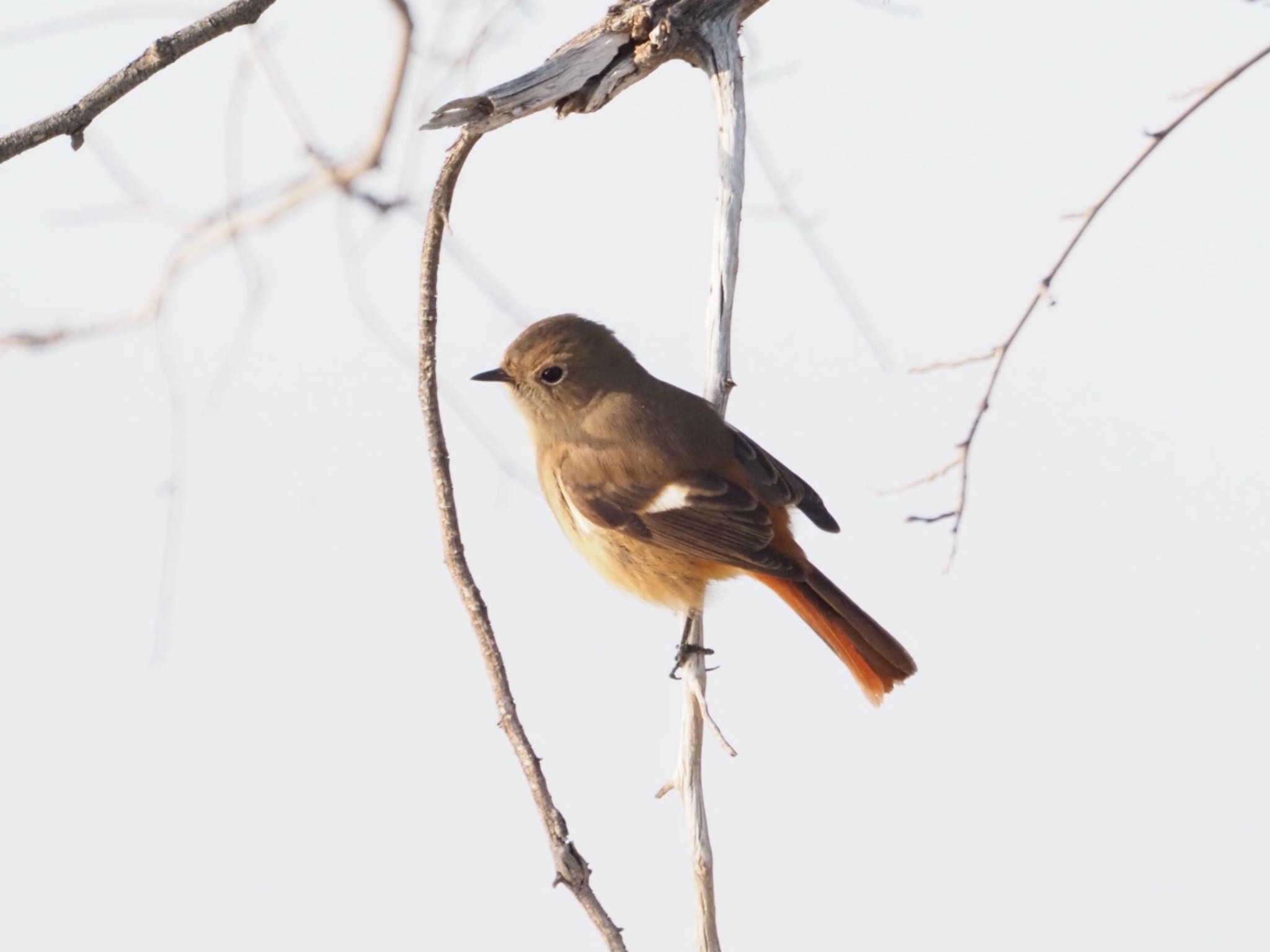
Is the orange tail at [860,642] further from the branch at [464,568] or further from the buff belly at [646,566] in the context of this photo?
the branch at [464,568]

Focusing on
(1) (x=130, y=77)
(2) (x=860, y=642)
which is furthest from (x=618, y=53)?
(2) (x=860, y=642)

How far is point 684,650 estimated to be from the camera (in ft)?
12.4

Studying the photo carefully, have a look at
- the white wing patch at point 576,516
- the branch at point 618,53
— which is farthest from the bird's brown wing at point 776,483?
the branch at point 618,53

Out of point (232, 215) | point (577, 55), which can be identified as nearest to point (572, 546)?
point (232, 215)

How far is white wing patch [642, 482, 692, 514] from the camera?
4375 mm

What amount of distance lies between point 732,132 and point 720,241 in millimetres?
264

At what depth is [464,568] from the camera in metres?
2.90

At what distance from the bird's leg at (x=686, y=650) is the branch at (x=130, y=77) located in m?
1.82

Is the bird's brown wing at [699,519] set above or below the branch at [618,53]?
below

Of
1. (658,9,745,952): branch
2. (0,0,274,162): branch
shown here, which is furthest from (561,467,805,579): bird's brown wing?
(0,0,274,162): branch

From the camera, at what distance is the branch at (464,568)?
104 inches

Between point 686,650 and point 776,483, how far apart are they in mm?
846

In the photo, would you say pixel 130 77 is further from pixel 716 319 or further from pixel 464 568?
pixel 716 319

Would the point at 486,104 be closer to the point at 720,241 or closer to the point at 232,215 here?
the point at 720,241
